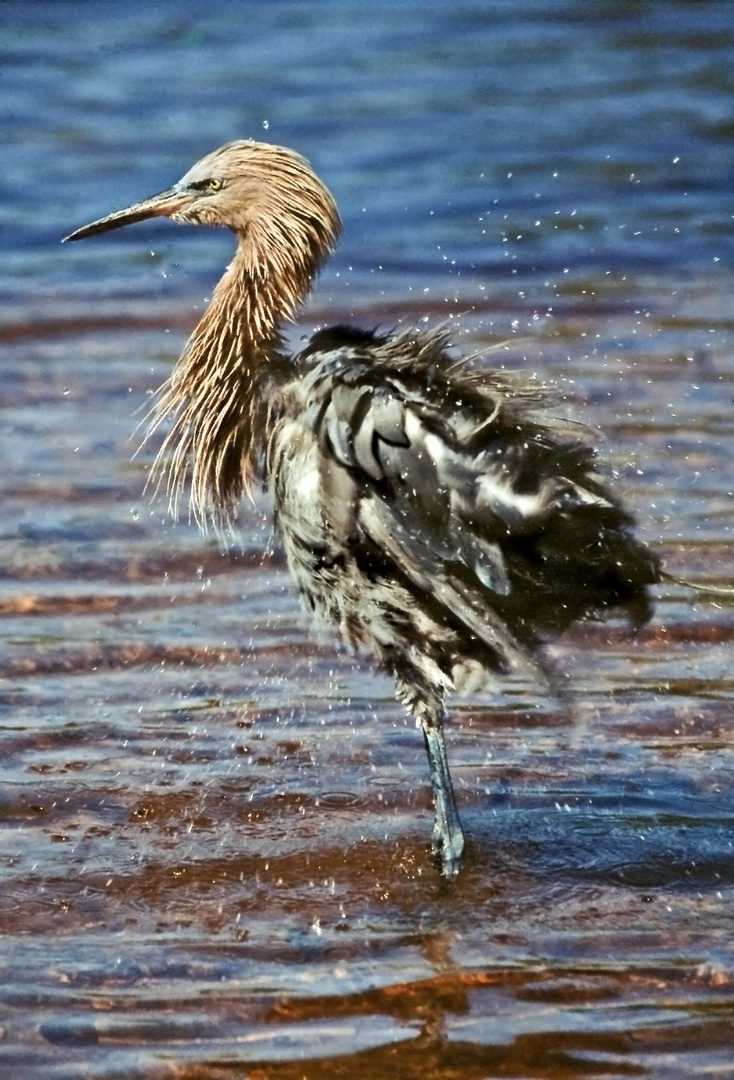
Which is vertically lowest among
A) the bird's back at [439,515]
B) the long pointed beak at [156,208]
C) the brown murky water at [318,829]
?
the brown murky water at [318,829]

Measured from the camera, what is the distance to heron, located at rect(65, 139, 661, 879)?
5.87m

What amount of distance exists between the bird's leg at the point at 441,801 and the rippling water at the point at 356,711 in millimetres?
63

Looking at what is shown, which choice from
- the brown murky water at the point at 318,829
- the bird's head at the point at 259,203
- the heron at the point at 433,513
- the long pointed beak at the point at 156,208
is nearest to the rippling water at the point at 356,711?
the brown murky water at the point at 318,829

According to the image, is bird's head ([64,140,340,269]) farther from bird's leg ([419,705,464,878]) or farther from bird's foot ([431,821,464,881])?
bird's foot ([431,821,464,881])

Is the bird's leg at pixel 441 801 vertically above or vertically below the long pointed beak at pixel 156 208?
below

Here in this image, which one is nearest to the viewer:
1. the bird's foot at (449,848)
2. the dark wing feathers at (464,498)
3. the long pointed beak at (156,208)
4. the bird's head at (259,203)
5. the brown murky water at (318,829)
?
the brown murky water at (318,829)

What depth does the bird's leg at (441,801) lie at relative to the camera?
6141 mm

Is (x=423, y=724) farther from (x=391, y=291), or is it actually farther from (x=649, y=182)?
(x=649, y=182)

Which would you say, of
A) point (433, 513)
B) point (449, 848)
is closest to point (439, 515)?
point (433, 513)

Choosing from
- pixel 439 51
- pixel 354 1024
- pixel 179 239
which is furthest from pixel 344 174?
pixel 354 1024

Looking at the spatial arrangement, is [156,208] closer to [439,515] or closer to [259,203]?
[259,203]

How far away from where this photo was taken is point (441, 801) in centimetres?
620

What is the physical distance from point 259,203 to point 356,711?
69.2 inches

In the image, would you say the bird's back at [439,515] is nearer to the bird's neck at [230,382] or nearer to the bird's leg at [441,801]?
the bird's leg at [441,801]
